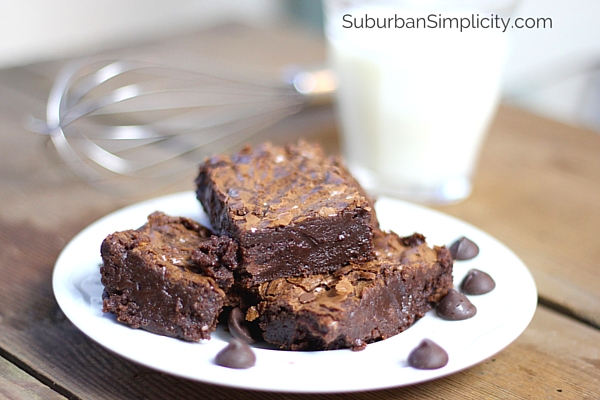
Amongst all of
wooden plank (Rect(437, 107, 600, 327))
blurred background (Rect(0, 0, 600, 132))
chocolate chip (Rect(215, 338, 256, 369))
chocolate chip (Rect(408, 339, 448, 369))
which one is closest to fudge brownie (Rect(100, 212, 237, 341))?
chocolate chip (Rect(215, 338, 256, 369))

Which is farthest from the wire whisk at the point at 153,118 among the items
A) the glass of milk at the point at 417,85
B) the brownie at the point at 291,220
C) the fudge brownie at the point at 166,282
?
the fudge brownie at the point at 166,282

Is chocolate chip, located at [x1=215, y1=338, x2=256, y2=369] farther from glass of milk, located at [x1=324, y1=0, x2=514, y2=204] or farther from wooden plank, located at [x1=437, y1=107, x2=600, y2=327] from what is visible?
glass of milk, located at [x1=324, y1=0, x2=514, y2=204]

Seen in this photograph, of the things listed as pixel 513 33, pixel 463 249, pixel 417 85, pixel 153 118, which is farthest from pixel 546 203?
pixel 513 33

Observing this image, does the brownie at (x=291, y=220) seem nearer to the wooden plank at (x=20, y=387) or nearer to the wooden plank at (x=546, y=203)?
the wooden plank at (x=20, y=387)

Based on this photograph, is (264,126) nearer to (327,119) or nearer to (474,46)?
(327,119)

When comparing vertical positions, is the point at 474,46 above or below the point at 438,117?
above

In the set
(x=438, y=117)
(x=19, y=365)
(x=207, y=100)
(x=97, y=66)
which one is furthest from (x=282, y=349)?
(x=97, y=66)

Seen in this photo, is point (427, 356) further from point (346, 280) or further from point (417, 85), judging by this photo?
point (417, 85)
